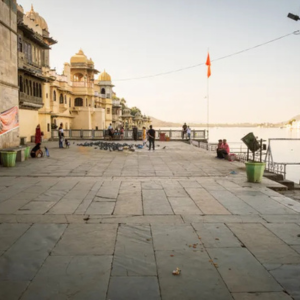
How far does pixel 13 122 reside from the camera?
50.6 feet

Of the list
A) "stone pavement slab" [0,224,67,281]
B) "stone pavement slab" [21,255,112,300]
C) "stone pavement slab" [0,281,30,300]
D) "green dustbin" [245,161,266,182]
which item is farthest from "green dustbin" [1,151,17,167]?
"stone pavement slab" [0,281,30,300]

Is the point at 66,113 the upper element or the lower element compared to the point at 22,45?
lower

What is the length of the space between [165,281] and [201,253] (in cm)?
98

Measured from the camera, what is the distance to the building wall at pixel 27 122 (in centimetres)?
2722

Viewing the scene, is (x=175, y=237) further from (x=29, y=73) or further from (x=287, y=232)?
(x=29, y=73)

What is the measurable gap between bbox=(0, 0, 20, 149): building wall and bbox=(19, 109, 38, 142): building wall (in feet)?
37.8

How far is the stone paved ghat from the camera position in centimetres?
353

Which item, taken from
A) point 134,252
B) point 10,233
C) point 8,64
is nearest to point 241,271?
point 134,252

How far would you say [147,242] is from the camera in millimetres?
4871

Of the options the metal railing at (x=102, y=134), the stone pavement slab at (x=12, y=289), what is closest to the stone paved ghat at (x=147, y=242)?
the stone pavement slab at (x=12, y=289)

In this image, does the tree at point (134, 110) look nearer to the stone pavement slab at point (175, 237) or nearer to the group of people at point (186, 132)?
the group of people at point (186, 132)

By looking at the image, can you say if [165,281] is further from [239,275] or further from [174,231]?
[174,231]

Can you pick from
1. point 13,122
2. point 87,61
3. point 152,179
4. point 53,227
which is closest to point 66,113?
point 87,61

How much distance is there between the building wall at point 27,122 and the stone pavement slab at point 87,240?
23903 mm
